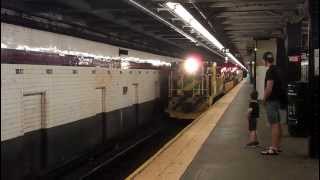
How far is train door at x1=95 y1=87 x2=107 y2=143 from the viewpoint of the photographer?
13.7m

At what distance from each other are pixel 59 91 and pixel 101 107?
365cm

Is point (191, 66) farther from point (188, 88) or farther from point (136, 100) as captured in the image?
point (136, 100)

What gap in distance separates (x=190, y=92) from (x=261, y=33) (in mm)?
3937

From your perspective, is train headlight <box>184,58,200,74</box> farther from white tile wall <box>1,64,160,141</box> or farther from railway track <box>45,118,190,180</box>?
white tile wall <box>1,64,160,141</box>

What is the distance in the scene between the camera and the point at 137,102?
18.7 meters

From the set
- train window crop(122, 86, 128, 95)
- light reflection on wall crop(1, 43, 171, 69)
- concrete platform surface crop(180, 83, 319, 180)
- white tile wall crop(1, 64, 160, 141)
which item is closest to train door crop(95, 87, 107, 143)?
white tile wall crop(1, 64, 160, 141)

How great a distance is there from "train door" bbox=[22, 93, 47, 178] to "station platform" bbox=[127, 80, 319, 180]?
90.1 inches

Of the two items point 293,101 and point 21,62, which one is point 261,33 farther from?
point 21,62

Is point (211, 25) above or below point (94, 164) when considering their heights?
above

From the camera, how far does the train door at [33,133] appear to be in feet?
29.6

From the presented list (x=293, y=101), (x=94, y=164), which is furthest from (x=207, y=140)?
(x=94, y=164)

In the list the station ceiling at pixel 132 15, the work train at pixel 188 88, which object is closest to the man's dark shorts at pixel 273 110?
the station ceiling at pixel 132 15

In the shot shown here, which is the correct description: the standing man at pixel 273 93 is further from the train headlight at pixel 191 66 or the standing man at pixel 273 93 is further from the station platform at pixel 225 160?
the train headlight at pixel 191 66

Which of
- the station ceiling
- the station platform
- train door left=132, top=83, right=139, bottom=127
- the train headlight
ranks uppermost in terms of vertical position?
the station ceiling
